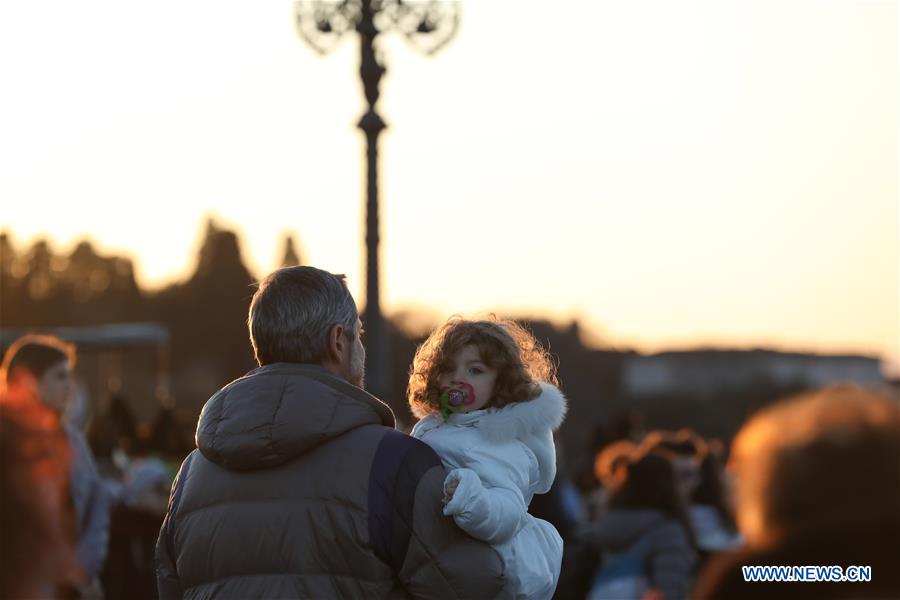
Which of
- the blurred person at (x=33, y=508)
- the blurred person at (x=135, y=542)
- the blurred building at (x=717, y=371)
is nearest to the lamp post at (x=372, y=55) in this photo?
the blurred person at (x=135, y=542)

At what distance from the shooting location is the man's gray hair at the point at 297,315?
3947mm

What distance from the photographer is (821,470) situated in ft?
6.32

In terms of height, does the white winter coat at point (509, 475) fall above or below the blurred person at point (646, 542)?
above

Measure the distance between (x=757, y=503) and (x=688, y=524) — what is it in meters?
5.59

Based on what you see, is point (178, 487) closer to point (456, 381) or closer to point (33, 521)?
point (456, 381)

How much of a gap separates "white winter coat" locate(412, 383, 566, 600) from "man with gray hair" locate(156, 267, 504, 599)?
0.25 ft

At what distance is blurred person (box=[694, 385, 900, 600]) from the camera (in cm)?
190

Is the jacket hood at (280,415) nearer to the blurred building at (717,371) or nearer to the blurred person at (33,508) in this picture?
the blurred person at (33,508)

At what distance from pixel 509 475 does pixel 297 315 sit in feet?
2.43

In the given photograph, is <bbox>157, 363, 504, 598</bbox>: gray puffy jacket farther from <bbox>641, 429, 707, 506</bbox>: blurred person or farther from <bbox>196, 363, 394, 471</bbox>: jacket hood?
<bbox>641, 429, 707, 506</bbox>: blurred person

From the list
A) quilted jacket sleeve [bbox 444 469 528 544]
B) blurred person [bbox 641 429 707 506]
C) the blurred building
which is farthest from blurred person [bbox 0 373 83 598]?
the blurred building

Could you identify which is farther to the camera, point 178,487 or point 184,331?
point 184,331

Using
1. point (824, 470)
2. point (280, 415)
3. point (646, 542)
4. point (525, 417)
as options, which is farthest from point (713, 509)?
point (824, 470)

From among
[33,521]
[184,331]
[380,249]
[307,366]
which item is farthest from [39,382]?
[184,331]
